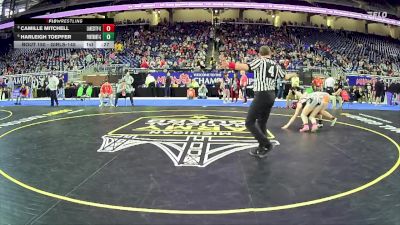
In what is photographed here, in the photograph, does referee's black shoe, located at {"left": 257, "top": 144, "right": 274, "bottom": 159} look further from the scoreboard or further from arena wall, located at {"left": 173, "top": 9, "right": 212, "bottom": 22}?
arena wall, located at {"left": 173, "top": 9, "right": 212, "bottom": 22}

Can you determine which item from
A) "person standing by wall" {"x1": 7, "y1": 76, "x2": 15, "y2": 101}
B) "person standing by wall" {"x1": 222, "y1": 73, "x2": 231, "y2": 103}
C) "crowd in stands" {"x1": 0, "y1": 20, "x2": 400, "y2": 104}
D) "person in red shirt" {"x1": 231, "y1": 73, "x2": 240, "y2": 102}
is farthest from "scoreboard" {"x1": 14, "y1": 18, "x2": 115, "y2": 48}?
"crowd in stands" {"x1": 0, "y1": 20, "x2": 400, "y2": 104}

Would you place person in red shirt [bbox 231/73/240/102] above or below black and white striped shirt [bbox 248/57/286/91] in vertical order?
below

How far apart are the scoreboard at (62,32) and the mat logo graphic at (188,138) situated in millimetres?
6751

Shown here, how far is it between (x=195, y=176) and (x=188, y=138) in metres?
2.72

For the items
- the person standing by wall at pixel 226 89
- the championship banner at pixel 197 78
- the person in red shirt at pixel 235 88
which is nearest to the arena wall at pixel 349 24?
the championship banner at pixel 197 78

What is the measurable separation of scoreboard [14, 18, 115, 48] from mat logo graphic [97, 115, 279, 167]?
22.1ft

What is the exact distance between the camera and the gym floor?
13.7ft

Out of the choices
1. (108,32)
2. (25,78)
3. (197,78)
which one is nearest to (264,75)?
(108,32)

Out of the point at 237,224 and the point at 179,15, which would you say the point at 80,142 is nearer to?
the point at 237,224

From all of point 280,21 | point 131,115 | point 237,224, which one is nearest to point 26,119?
point 131,115

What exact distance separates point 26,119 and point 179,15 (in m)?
30.7

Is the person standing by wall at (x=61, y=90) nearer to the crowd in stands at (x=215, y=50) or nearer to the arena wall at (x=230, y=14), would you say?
the crowd in stands at (x=215, y=50)

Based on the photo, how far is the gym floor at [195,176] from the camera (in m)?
4.16

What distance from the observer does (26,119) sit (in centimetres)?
1210
